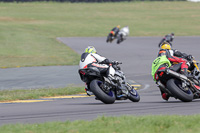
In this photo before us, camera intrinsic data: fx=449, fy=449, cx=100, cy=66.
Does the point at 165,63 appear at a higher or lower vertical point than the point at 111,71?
higher

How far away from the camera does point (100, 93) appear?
34.4 feet

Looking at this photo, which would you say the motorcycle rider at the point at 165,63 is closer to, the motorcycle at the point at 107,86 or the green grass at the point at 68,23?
the motorcycle at the point at 107,86

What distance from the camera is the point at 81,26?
5869cm

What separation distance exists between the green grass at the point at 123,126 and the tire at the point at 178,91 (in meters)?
2.35

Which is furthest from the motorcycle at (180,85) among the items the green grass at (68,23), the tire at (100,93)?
the green grass at (68,23)

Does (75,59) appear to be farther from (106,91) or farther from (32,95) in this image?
(106,91)

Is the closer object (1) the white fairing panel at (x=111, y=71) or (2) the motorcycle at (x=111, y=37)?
(1) the white fairing panel at (x=111, y=71)

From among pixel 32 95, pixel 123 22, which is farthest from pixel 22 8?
pixel 32 95

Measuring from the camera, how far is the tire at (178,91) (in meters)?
10.2

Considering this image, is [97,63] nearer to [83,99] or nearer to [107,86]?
[107,86]

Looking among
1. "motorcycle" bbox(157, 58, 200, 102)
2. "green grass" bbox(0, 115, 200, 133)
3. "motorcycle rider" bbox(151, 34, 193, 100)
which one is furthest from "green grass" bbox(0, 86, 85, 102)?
"green grass" bbox(0, 115, 200, 133)

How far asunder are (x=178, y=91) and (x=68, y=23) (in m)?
52.3

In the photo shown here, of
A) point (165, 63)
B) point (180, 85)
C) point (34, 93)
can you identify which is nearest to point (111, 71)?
point (165, 63)

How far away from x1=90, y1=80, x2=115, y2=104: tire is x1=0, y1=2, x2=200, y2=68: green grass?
14.1m
